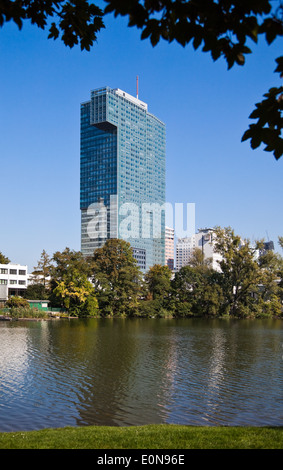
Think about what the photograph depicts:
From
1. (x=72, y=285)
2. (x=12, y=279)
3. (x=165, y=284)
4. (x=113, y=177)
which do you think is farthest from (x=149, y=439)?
(x=113, y=177)

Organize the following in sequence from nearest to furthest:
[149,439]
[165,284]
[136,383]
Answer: [149,439] → [136,383] → [165,284]

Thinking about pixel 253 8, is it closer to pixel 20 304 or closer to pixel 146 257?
pixel 20 304

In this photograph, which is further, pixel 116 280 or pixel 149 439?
pixel 116 280

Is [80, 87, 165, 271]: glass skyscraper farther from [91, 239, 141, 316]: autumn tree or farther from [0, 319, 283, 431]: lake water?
[0, 319, 283, 431]: lake water

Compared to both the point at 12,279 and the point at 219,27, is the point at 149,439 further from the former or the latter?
the point at 12,279

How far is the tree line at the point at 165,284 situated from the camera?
69.2 meters

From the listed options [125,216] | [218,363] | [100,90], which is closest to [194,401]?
[218,363]

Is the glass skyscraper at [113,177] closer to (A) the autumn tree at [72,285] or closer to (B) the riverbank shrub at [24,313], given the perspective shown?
(A) the autumn tree at [72,285]

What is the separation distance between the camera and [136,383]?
1895 cm

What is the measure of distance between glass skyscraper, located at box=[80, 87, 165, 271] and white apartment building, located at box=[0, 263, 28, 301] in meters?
92.6

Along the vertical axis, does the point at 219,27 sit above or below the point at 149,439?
above

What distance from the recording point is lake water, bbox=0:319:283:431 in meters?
13.8

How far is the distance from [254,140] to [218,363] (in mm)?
22494

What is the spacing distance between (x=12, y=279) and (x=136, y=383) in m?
75.5
